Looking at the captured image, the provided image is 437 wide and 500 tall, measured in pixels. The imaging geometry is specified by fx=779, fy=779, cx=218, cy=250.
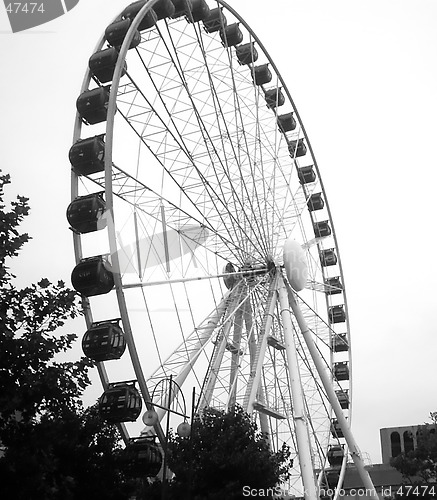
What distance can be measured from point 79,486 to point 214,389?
5.98 metres

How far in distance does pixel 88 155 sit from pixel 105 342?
559cm

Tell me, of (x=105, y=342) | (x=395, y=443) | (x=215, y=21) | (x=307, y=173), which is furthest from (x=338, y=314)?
(x=395, y=443)

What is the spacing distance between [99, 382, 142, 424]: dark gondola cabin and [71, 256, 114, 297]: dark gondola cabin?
9.29 ft

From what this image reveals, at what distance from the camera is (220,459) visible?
74.3ft

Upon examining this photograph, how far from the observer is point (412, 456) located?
33.4m

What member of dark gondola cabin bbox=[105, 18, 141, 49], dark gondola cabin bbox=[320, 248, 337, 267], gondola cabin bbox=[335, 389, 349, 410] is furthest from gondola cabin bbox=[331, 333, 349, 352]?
dark gondola cabin bbox=[105, 18, 141, 49]

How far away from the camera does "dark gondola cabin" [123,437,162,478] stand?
69.7ft

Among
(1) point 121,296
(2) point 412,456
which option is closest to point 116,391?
(1) point 121,296

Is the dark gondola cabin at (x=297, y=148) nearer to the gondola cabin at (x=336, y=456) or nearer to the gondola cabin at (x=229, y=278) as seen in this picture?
the gondola cabin at (x=229, y=278)

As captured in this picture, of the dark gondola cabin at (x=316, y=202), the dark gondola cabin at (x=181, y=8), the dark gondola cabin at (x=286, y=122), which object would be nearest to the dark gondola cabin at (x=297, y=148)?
the dark gondola cabin at (x=286, y=122)

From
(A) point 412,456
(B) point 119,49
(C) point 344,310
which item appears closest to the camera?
(B) point 119,49

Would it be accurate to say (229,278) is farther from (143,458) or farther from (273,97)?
(273,97)

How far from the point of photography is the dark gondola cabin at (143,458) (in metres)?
21.2

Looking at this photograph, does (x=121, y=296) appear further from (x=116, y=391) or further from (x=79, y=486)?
(x=79, y=486)
